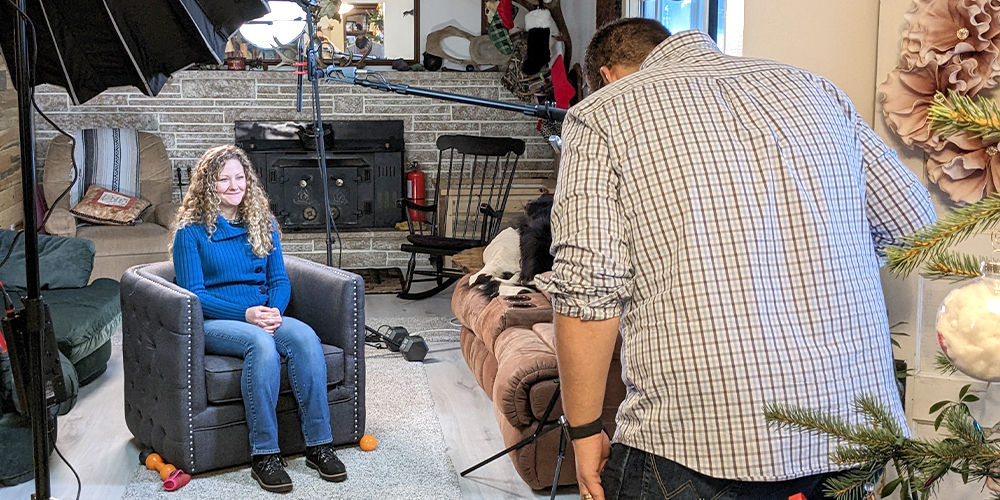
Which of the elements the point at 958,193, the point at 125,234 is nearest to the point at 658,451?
the point at 958,193

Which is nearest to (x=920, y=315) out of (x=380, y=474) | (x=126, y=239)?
(x=380, y=474)

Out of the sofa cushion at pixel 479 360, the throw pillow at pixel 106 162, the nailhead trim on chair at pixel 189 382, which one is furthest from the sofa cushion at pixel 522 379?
the throw pillow at pixel 106 162

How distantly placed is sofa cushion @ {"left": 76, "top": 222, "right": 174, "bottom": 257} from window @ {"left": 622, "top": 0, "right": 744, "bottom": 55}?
307 centimetres

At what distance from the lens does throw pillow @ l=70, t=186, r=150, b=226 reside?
18.5ft

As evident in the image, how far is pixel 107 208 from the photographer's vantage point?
571cm

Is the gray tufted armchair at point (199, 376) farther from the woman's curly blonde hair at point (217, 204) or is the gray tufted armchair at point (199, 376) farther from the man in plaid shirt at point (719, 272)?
the man in plaid shirt at point (719, 272)

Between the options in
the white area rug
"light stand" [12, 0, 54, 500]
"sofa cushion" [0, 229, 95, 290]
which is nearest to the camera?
"light stand" [12, 0, 54, 500]

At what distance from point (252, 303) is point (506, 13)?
373 centimetres

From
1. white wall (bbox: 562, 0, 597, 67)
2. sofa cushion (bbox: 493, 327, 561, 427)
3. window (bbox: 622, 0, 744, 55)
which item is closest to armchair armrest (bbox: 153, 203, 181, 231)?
white wall (bbox: 562, 0, 597, 67)

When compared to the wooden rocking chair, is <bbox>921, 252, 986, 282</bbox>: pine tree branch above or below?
above

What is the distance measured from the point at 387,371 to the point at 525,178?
2.82 metres

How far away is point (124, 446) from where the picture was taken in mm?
3363

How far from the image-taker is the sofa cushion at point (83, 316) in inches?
142

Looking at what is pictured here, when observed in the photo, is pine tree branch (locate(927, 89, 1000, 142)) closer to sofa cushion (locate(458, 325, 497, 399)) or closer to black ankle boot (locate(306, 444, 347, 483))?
black ankle boot (locate(306, 444, 347, 483))
